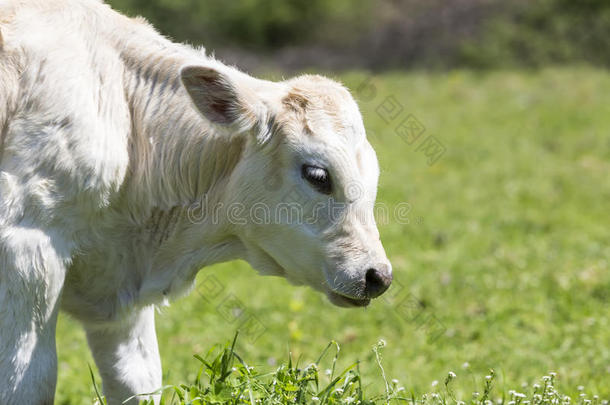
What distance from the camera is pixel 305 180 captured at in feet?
13.0

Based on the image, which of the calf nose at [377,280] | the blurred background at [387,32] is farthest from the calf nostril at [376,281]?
the blurred background at [387,32]

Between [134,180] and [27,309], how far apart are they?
0.82 m

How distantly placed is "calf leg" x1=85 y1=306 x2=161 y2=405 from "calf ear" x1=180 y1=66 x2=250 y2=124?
46.1 inches

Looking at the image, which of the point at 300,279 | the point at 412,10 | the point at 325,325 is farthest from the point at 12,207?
the point at 412,10

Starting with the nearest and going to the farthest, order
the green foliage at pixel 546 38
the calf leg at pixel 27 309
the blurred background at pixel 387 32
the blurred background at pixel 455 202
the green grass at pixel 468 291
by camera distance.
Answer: the calf leg at pixel 27 309, the green grass at pixel 468 291, the blurred background at pixel 455 202, the green foliage at pixel 546 38, the blurred background at pixel 387 32

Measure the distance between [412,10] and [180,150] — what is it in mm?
18360

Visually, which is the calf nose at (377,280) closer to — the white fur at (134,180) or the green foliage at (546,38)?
the white fur at (134,180)

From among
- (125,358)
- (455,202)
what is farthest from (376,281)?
(455,202)

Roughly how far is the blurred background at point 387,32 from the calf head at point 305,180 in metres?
13.1

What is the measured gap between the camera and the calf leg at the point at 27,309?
11.9 ft

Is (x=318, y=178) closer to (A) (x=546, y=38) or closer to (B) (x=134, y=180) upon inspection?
(B) (x=134, y=180)

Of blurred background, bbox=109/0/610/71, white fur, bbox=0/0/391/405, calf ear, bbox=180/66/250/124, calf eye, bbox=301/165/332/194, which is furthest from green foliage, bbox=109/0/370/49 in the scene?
calf eye, bbox=301/165/332/194

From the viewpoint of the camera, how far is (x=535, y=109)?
14.2 m

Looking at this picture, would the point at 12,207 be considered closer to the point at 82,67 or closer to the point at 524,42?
the point at 82,67
